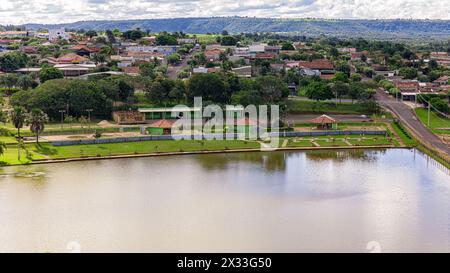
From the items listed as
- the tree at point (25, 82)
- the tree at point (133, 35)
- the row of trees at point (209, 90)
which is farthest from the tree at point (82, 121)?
the tree at point (133, 35)

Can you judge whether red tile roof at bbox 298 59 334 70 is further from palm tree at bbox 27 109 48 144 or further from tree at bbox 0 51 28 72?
palm tree at bbox 27 109 48 144

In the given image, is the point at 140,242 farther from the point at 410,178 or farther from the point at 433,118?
the point at 433,118

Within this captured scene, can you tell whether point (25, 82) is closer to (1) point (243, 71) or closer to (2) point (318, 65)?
(1) point (243, 71)

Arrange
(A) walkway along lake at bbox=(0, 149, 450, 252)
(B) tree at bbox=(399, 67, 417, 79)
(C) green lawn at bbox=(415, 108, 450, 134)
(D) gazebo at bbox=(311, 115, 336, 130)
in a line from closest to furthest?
1. (A) walkway along lake at bbox=(0, 149, 450, 252)
2. (C) green lawn at bbox=(415, 108, 450, 134)
3. (D) gazebo at bbox=(311, 115, 336, 130)
4. (B) tree at bbox=(399, 67, 417, 79)

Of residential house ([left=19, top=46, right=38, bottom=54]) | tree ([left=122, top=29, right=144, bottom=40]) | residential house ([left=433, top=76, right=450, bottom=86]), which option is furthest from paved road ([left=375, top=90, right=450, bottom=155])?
tree ([left=122, top=29, right=144, bottom=40])

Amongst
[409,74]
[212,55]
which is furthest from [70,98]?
[409,74]
